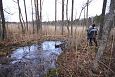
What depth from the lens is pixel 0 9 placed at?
19.2 m

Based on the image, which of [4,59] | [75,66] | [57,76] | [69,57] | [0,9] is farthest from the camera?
[0,9]

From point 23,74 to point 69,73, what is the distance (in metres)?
2.13

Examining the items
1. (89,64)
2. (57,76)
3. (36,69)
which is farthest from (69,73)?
(36,69)

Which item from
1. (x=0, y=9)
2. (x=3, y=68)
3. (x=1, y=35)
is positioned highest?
(x=0, y=9)

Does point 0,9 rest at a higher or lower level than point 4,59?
higher

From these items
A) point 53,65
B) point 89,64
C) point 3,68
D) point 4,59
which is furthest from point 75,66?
point 4,59

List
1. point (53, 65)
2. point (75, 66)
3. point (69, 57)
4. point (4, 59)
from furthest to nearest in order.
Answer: point (4, 59), point (69, 57), point (53, 65), point (75, 66)

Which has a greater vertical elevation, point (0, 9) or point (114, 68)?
point (0, 9)

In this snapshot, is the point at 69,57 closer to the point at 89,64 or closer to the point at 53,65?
the point at 53,65

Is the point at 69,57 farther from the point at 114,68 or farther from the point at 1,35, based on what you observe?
the point at 1,35

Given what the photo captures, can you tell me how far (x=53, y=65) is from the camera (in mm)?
10547

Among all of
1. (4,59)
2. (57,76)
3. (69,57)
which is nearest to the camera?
(57,76)

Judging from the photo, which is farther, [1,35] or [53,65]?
[1,35]

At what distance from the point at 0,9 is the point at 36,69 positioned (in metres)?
11.2
